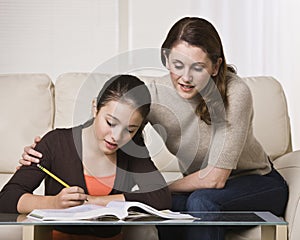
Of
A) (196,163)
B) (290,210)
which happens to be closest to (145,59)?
(196,163)

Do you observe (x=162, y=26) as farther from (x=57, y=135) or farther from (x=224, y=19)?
(x=57, y=135)

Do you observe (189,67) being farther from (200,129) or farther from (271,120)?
(271,120)

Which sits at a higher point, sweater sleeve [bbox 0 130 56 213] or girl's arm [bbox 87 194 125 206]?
sweater sleeve [bbox 0 130 56 213]

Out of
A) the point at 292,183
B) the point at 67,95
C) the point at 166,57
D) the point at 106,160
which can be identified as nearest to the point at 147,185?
the point at 106,160

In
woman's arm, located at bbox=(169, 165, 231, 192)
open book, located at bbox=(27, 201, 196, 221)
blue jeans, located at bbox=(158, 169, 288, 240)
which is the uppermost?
open book, located at bbox=(27, 201, 196, 221)

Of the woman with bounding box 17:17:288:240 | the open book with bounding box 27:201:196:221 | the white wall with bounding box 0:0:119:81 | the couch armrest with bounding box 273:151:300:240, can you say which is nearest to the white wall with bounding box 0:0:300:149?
the white wall with bounding box 0:0:119:81

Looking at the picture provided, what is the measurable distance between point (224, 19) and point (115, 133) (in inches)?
75.4

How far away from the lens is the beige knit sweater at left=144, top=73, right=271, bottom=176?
2104mm

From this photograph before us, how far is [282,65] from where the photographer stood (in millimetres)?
3666

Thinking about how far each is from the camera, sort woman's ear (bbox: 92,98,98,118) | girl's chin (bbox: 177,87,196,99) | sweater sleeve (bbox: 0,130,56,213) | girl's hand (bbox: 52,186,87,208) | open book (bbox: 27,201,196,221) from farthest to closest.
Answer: girl's chin (bbox: 177,87,196,99) → woman's ear (bbox: 92,98,98,118) → sweater sleeve (bbox: 0,130,56,213) → girl's hand (bbox: 52,186,87,208) → open book (bbox: 27,201,196,221)

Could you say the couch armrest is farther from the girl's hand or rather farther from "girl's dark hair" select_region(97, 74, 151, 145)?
the girl's hand

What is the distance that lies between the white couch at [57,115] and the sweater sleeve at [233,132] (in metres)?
0.40

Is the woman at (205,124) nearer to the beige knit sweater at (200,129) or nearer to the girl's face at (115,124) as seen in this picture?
the beige knit sweater at (200,129)

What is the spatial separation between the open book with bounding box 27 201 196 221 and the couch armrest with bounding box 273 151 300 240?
482mm
